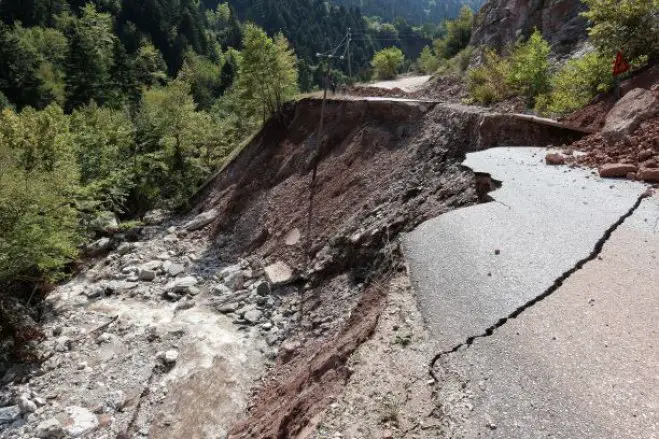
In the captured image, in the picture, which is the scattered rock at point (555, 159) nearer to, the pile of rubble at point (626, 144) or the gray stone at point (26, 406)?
the pile of rubble at point (626, 144)

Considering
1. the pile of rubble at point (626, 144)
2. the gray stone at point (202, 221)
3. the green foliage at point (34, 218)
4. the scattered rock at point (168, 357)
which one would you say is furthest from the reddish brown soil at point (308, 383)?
the gray stone at point (202, 221)

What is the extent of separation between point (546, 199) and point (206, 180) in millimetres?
17819

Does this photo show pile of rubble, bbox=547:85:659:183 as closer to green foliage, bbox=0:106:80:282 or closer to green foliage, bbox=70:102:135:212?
green foliage, bbox=0:106:80:282

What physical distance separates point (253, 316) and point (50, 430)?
16.4 ft

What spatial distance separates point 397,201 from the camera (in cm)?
1181

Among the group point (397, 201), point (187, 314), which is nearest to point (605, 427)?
point (397, 201)

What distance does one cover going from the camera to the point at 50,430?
894 cm

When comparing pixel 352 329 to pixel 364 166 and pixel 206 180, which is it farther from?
pixel 206 180

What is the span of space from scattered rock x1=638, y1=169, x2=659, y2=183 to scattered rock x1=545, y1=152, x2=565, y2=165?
169cm

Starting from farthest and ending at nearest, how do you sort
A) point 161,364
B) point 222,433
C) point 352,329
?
point 161,364
point 222,433
point 352,329

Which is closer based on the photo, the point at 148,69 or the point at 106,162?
the point at 106,162

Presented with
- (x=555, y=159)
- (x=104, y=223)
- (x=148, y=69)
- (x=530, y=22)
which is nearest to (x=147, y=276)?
(x=104, y=223)

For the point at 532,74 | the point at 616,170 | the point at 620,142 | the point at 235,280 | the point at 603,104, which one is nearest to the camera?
the point at 616,170

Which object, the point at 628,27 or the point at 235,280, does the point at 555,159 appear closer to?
the point at 628,27
